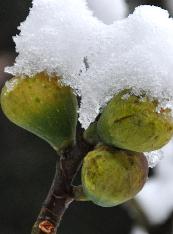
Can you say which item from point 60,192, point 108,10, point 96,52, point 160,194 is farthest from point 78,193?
point 160,194

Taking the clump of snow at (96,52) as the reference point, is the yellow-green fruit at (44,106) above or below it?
below

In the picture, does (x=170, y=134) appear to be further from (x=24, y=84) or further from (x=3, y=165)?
(x=3, y=165)

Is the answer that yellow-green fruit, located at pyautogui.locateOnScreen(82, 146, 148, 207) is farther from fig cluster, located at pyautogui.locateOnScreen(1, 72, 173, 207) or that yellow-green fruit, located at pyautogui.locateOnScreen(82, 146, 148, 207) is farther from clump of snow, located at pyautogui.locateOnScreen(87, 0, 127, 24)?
clump of snow, located at pyautogui.locateOnScreen(87, 0, 127, 24)

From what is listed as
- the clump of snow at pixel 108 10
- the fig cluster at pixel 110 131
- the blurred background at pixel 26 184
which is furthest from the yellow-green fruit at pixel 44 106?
the blurred background at pixel 26 184

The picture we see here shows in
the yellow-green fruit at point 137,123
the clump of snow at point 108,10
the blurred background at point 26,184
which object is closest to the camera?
the yellow-green fruit at point 137,123

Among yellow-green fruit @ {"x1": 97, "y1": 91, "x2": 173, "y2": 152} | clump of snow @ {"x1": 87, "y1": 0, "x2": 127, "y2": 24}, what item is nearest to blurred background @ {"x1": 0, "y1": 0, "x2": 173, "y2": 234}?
clump of snow @ {"x1": 87, "y1": 0, "x2": 127, "y2": 24}

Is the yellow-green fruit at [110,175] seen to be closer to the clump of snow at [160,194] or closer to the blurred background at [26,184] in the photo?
the clump of snow at [160,194]

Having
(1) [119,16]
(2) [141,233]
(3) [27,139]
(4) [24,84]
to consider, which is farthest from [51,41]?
(3) [27,139]
